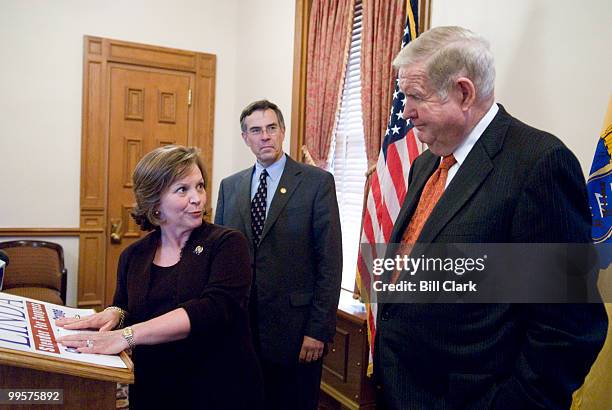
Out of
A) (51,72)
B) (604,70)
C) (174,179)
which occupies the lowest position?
(174,179)

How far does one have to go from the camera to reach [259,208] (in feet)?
7.96

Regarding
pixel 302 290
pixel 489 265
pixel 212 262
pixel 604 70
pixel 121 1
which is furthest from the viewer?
pixel 121 1

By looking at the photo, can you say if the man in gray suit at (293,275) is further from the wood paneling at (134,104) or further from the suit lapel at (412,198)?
the wood paneling at (134,104)

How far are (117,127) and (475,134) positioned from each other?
401 cm

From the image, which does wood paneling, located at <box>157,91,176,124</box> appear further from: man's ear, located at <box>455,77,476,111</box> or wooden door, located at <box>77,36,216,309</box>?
man's ear, located at <box>455,77,476,111</box>

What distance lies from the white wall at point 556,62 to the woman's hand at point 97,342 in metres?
1.72

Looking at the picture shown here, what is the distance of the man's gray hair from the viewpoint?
1199mm

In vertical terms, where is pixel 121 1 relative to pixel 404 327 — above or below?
above

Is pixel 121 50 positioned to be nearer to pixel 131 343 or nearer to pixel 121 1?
pixel 121 1

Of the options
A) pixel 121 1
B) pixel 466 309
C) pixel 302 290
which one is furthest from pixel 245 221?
pixel 121 1

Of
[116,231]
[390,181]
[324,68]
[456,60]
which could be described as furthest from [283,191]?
[116,231]

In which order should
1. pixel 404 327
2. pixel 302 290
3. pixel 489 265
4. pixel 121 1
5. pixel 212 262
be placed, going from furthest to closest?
pixel 121 1 < pixel 302 290 < pixel 212 262 < pixel 404 327 < pixel 489 265

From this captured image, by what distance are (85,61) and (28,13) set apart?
1.79 ft

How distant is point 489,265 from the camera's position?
1159mm
